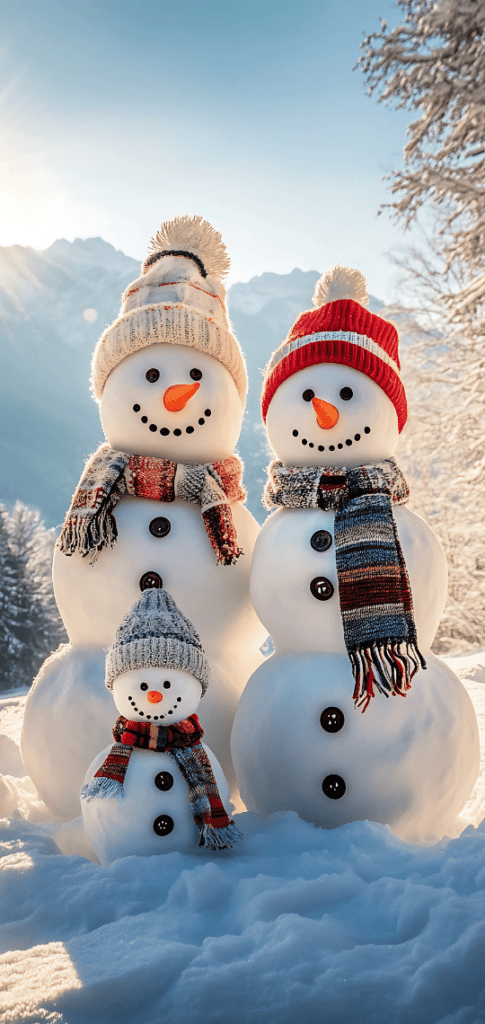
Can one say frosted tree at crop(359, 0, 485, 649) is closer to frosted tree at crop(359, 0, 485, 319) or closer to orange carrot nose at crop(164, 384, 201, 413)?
frosted tree at crop(359, 0, 485, 319)

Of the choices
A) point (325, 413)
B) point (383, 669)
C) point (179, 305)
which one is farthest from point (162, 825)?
point (179, 305)

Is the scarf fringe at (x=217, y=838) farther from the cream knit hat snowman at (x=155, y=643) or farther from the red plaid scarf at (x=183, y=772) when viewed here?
the cream knit hat snowman at (x=155, y=643)

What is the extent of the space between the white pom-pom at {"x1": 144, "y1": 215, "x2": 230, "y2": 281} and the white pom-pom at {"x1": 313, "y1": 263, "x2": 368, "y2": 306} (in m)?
0.59

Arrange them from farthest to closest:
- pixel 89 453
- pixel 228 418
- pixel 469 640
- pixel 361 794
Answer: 1. pixel 469 640
2. pixel 89 453
3. pixel 228 418
4. pixel 361 794

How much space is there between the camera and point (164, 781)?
6.96 ft

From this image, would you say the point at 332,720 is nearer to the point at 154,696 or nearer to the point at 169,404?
the point at 154,696

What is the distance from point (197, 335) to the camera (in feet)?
9.43

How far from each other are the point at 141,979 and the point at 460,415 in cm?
744

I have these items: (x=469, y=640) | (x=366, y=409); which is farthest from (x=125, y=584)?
(x=469, y=640)

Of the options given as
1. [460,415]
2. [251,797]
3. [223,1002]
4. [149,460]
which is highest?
[460,415]

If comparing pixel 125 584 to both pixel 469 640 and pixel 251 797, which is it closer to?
pixel 251 797

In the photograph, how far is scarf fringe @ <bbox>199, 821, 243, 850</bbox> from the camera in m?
2.09

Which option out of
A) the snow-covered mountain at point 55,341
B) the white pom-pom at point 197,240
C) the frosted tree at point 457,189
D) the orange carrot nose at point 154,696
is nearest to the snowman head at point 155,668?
the orange carrot nose at point 154,696

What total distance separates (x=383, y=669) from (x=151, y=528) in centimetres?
108
